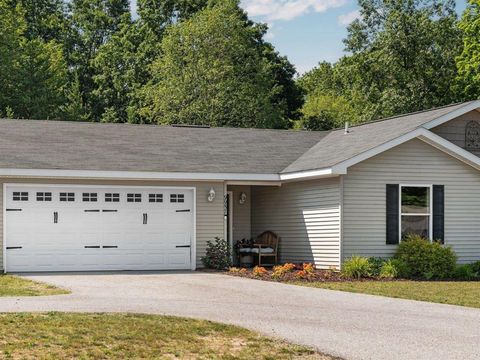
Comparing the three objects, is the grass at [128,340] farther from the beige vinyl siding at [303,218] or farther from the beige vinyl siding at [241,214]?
the beige vinyl siding at [241,214]

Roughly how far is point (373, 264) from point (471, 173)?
412 centimetres

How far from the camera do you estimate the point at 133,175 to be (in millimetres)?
21609

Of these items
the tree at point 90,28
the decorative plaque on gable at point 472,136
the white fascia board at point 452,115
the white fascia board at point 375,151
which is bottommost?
the white fascia board at point 375,151

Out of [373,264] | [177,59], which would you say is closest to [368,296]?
[373,264]

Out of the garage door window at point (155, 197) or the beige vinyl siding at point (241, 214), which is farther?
the beige vinyl siding at point (241, 214)

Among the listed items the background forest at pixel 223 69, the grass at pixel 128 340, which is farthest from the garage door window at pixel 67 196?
the background forest at pixel 223 69

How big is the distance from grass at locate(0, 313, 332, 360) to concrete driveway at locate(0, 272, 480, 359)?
574 millimetres

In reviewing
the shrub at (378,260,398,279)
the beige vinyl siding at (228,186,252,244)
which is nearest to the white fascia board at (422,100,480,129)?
the shrub at (378,260,398,279)

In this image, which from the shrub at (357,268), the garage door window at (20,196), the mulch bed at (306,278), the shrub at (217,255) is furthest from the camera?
the shrub at (217,255)

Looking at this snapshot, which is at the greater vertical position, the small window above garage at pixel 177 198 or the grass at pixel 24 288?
the small window above garage at pixel 177 198

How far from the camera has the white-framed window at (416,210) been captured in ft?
71.8

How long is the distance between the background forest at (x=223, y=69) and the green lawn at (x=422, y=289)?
2114 cm

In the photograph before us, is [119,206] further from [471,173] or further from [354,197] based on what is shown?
[471,173]

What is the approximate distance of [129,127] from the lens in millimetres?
26500
